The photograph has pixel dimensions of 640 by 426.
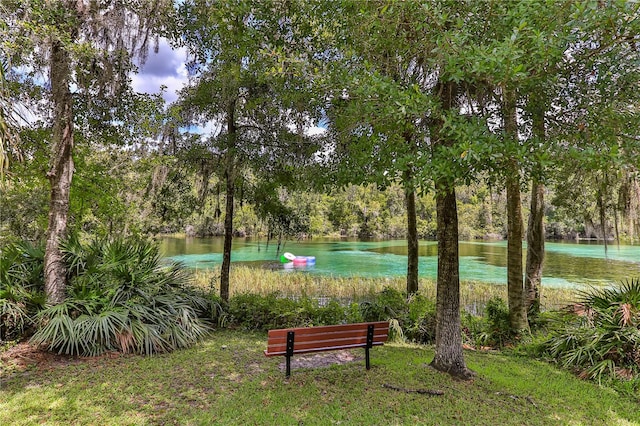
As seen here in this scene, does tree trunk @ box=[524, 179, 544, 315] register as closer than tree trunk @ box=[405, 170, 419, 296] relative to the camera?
Yes

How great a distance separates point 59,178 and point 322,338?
4705 mm

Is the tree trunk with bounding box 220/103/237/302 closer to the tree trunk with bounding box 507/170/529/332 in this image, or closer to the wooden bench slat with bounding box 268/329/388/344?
the wooden bench slat with bounding box 268/329/388/344

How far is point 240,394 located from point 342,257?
22972mm

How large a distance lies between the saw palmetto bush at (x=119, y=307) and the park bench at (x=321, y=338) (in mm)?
2081

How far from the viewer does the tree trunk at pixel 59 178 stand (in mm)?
5051

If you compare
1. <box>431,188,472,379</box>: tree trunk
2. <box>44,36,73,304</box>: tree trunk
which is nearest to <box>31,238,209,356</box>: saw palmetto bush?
<box>44,36,73,304</box>: tree trunk

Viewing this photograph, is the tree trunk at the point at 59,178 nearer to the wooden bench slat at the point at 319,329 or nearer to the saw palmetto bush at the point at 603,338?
the wooden bench slat at the point at 319,329

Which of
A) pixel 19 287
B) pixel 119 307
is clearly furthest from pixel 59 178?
pixel 119 307

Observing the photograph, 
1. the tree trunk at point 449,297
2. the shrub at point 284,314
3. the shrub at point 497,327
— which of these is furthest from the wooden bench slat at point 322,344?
the shrub at point 497,327

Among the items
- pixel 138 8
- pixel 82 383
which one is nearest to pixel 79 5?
pixel 138 8

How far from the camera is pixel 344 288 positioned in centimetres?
1201

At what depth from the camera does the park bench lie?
373cm

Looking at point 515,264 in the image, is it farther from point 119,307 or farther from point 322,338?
point 119,307

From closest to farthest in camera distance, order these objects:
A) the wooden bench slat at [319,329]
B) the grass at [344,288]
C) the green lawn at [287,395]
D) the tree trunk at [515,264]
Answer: the green lawn at [287,395] → the wooden bench slat at [319,329] → the tree trunk at [515,264] → the grass at [344,288]
